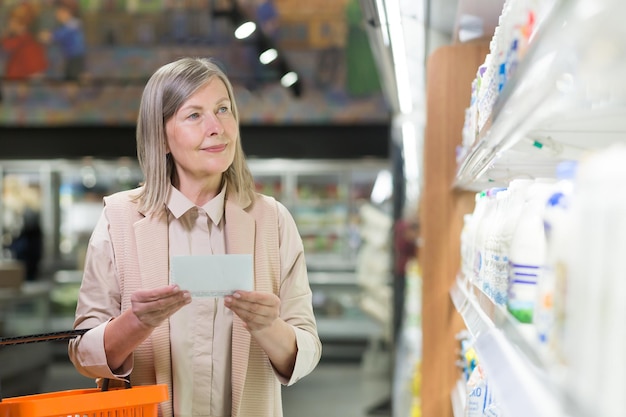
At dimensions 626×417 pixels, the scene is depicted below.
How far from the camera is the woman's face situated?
6.24 ft

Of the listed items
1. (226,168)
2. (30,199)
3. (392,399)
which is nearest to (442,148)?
(226,168)

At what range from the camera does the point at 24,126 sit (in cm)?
970

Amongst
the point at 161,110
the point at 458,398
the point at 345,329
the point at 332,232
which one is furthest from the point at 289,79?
the point at 161,110

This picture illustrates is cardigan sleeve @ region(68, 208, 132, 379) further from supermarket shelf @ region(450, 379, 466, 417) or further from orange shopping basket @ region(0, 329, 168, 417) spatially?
supermarket shelf @ region(450, 379, 466, 417)

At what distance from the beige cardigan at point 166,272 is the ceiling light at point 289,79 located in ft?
23.6

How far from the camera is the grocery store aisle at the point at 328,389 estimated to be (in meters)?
6.48

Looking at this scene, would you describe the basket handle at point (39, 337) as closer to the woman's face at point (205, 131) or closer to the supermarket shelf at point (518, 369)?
the woman's face at point (205, 131)

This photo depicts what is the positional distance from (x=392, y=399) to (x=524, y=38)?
5.61 m

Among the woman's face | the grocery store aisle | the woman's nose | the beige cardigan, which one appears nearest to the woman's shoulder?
the beige cardigan

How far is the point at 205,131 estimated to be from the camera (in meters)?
1.90

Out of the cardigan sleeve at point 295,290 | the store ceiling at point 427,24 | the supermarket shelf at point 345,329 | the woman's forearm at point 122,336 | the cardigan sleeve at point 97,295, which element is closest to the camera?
the woman's forearm at point 122,336

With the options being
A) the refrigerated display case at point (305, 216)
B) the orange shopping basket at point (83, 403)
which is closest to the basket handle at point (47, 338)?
the orange shopping basket at point (83, 403)

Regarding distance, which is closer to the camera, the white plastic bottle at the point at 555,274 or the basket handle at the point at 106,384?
the white plastic bottle at the point at 555,274

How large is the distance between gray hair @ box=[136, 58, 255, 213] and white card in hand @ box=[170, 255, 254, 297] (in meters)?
0.37
